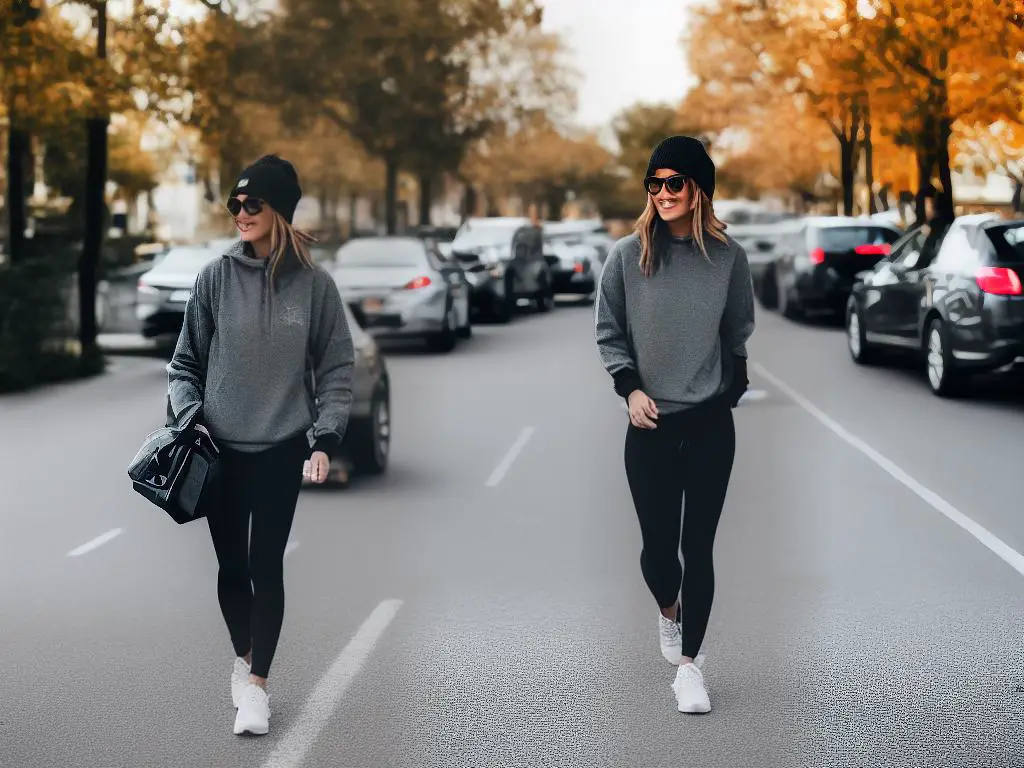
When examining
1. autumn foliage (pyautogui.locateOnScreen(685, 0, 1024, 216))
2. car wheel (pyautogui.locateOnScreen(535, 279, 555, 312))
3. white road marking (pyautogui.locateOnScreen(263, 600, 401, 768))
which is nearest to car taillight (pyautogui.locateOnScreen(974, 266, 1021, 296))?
autumn foliage (pyautogui.locateOnScreen(685, 0, 1024, 216))

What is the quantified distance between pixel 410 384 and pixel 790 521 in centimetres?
886

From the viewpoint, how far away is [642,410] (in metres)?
5.17

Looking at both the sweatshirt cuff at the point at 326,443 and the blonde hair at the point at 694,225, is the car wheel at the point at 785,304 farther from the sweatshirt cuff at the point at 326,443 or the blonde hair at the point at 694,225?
the sweatshirt cuff at the point at 326,443

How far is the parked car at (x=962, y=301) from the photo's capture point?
14492 millimetres

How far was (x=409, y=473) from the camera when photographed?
10.9 m

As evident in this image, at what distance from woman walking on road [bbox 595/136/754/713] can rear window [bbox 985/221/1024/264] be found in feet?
32.9

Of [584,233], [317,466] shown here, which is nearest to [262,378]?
[317,466]

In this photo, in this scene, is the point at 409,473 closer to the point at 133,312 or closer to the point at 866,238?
the point at 866,238

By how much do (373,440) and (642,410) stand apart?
5.53m

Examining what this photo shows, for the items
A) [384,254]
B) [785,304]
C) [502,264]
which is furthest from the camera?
[502,264]

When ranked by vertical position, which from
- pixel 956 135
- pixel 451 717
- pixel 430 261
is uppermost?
pixel 956 135

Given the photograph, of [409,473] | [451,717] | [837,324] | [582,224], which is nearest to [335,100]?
[582,224]

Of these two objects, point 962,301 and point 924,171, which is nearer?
point 962,301

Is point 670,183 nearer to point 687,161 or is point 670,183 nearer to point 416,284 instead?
point 687,161
